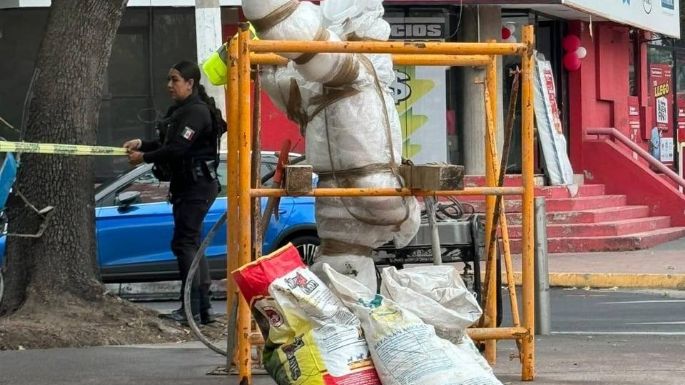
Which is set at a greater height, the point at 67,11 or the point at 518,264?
the point at 67,11

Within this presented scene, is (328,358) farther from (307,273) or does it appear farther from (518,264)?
(518,264)

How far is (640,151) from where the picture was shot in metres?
20.3

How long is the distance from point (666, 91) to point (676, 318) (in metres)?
15.6

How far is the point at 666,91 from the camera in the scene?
25.9 metres

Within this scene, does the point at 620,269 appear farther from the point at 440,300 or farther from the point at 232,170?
the point at 440,300

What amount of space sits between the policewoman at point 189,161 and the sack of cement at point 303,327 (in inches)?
146

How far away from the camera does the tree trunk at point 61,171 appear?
866 centimetres

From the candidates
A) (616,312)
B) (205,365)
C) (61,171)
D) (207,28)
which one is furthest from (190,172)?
(616,312)

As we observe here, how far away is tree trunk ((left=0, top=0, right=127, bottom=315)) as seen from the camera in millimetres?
8664

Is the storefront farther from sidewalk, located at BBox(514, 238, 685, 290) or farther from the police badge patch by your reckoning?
the police badge patch

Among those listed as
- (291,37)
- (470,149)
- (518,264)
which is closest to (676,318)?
(518,264)

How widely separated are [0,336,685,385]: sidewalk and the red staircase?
9267mm

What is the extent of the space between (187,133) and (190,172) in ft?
1.04

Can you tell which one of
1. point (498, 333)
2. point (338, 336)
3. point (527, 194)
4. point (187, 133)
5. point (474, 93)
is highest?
point (474, 93)
